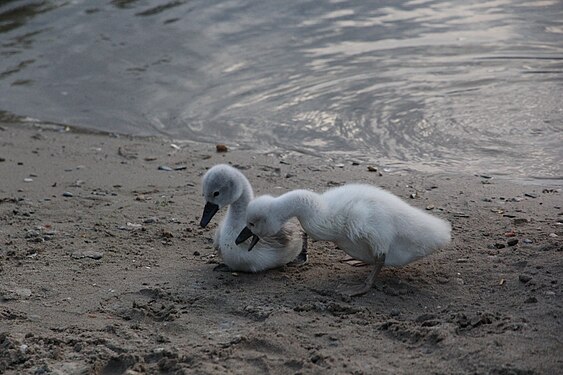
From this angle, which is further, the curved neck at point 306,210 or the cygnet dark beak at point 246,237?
the cygnet dark beak at point 246,237

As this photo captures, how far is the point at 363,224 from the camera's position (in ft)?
17.4

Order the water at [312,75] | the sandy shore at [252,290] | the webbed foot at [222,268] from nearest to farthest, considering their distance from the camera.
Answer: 1. the sandy shore at [252,290]
2. the webbed foot at [222,268]
3. the water at [312,75]

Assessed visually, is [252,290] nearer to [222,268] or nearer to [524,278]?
→ [222,268]

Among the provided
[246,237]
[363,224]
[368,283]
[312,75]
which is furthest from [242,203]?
[312,75]

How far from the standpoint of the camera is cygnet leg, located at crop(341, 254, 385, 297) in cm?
517

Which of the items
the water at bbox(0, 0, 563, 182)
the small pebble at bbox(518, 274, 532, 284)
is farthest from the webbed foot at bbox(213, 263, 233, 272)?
the water at bbox(0, 0, 563, 182)

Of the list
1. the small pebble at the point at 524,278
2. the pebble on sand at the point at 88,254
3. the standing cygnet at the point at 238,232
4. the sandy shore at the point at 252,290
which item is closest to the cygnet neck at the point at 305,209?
the standing cygnet at the point at 238,232

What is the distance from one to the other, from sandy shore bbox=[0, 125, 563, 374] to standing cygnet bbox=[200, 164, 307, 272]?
92mm

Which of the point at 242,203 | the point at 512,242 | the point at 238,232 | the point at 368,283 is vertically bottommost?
the point at 512,242

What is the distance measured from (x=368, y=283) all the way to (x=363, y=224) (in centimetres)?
34

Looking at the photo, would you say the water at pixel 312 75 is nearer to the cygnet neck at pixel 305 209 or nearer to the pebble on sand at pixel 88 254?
the cygnet neck at pixel 305 209

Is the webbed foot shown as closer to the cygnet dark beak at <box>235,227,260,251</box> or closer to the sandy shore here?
the sandy shore

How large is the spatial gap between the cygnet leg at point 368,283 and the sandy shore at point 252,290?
0.04 m

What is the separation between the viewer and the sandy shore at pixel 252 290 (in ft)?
14.2
